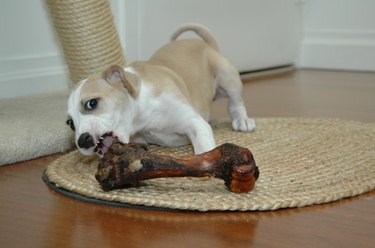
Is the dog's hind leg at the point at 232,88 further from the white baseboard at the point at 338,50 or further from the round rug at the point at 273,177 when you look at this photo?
the white baseboard at the point at 338,50

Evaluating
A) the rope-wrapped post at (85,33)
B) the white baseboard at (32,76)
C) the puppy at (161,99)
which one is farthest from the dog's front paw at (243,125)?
the white baseboard at (32,76)

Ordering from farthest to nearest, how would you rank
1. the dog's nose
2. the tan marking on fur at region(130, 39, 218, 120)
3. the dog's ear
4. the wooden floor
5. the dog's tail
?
the dog's tail
the tan marking on fur at region(130, 39, 218, 120)
the dog's ear
the dog's nose
the wooden floor

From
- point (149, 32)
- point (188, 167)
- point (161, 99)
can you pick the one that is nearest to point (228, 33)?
point (149, 32)

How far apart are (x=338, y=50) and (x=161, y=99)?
2.46m

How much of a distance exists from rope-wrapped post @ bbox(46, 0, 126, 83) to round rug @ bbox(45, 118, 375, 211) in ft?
1.55

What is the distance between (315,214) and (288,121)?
86 cm

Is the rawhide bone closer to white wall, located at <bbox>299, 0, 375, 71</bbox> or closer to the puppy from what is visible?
the puppy

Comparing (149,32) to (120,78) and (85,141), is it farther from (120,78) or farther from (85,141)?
(85,141)

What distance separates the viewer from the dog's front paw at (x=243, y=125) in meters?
1.95

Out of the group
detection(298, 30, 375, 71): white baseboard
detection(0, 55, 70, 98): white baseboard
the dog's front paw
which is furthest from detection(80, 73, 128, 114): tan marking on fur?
detection(298, 30, 375, 71): white baseboard

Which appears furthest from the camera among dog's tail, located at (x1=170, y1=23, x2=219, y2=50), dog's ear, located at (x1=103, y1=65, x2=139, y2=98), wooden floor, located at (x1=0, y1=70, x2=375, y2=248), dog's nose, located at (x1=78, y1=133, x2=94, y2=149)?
dog's tail, located at (x1=170, y1=23, x2=219, y2=50)

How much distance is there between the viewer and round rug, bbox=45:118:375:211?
1234 millimetres

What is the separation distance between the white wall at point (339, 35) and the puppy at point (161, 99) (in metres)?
1.88

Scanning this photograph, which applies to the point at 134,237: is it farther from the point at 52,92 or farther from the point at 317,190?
the point at 52,92
